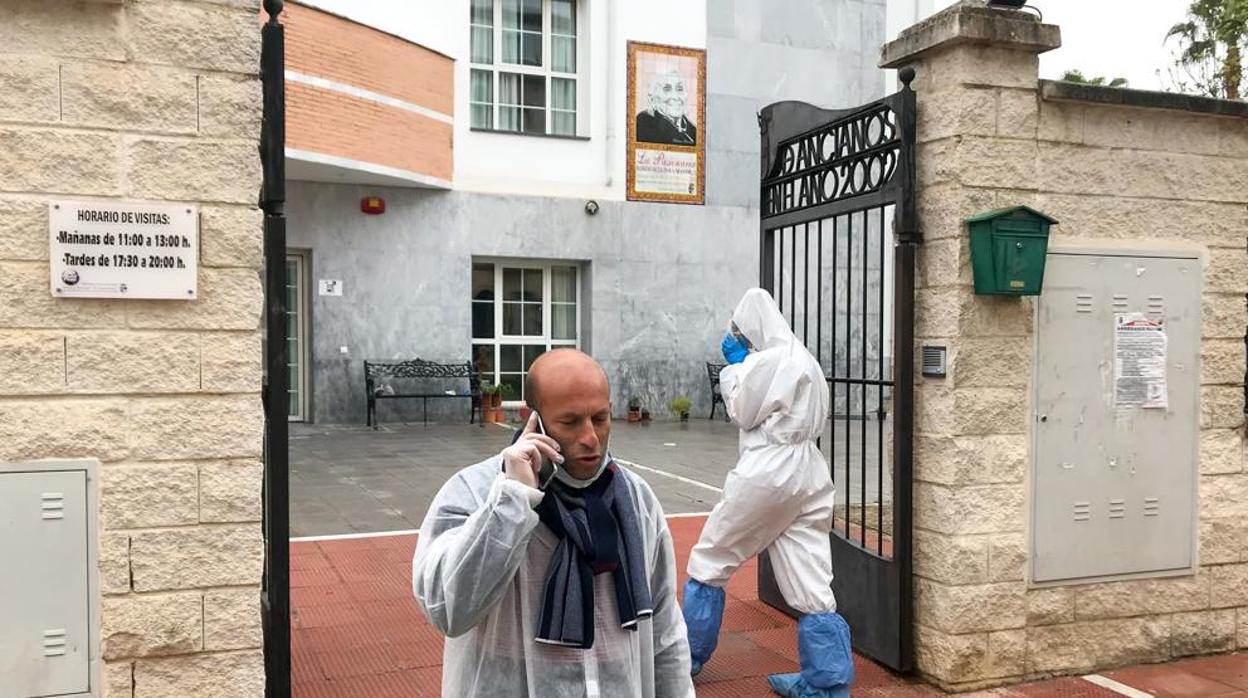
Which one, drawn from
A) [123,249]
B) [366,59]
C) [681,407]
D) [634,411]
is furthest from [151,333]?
[634,411]

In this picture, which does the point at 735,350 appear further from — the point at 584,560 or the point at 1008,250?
the point at 584,560

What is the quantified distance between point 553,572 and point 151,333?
85.5 inches

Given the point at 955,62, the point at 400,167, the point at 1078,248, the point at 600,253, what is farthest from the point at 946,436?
the point at 600,253

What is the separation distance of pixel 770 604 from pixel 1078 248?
2705mm

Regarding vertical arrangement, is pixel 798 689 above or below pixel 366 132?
below

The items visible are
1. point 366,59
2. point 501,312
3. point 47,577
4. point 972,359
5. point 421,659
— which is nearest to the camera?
point 47,577

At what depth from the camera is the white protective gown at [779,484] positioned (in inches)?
185

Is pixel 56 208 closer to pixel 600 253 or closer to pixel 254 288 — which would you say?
pixel 254 288

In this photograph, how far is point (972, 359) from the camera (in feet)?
16.2

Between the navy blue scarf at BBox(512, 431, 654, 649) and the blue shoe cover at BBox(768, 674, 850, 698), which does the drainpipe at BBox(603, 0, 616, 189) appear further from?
the navy blue scarf at BBox(512, 431, 654, 649)

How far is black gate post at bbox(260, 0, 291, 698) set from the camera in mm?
3996

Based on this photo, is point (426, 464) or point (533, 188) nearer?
point (426, 464)

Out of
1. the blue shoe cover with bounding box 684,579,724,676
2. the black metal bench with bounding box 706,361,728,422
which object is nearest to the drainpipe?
the black metal bench with bounding box 706,361,728,422

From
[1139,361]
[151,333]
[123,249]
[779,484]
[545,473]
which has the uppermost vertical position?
[123,249]
